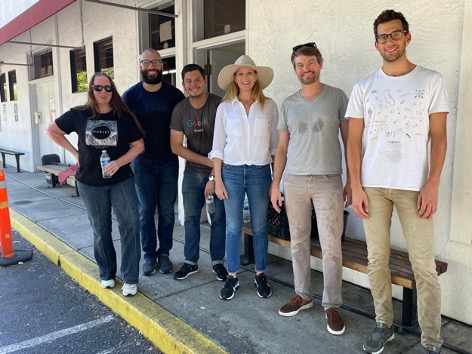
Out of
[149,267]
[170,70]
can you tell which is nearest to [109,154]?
[149,267]

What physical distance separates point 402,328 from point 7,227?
4440mm

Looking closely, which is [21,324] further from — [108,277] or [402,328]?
[402,328]

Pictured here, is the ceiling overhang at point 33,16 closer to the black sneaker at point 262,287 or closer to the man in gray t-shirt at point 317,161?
the man in gray t-shirt at point 317,161

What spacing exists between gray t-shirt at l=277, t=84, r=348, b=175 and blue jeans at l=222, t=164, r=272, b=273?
44 centimetres

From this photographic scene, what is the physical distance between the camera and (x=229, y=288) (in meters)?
3.54

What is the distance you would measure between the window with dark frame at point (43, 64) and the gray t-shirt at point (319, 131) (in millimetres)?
9022

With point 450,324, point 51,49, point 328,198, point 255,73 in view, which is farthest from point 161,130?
point 51,49

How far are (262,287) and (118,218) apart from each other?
135 centimetres

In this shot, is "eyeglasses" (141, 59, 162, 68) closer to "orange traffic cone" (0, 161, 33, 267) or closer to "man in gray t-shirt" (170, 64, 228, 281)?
"man in gray t-shirt" (170, 64, 228, 281)

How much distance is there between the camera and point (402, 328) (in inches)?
117

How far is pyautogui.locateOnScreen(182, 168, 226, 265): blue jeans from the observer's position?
3.78 m

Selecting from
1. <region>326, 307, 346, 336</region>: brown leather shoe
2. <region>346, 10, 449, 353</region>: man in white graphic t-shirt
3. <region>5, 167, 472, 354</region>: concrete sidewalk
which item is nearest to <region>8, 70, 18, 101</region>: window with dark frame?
<region>5, 167, 472, 354</region>: concrete sidewalk

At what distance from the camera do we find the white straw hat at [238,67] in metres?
3.34

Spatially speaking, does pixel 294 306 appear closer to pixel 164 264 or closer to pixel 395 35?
pixel 164 264
